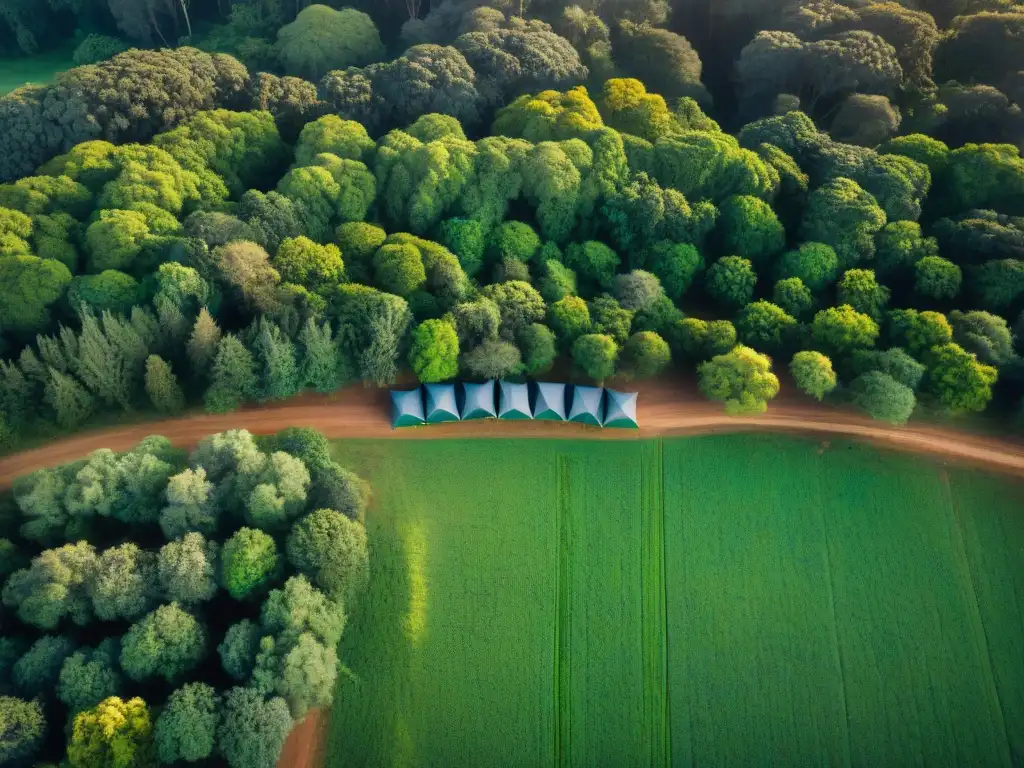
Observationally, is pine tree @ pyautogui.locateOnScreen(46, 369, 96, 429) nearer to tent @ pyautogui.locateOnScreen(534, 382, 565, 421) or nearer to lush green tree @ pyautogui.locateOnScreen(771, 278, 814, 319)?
tent @ pyautogui.locateOnScreen(534, 382, 565, 421)

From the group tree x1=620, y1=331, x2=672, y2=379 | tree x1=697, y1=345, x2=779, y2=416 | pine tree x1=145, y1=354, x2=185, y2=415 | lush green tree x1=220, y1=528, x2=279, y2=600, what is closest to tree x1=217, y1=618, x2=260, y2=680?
→ lush green tree x1=220, y1=528, x2=279, y2=600

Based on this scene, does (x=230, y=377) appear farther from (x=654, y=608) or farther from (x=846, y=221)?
(x=846, y=221)

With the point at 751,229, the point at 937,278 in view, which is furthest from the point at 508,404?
the point at 937,278

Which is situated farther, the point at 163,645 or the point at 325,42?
the point at 325,42

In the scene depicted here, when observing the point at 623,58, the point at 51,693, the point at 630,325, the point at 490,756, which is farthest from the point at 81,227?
the point at 623,58

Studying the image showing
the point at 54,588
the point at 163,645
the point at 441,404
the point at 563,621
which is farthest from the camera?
the point at 441,404

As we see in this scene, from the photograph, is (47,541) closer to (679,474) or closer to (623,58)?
(679,474)
